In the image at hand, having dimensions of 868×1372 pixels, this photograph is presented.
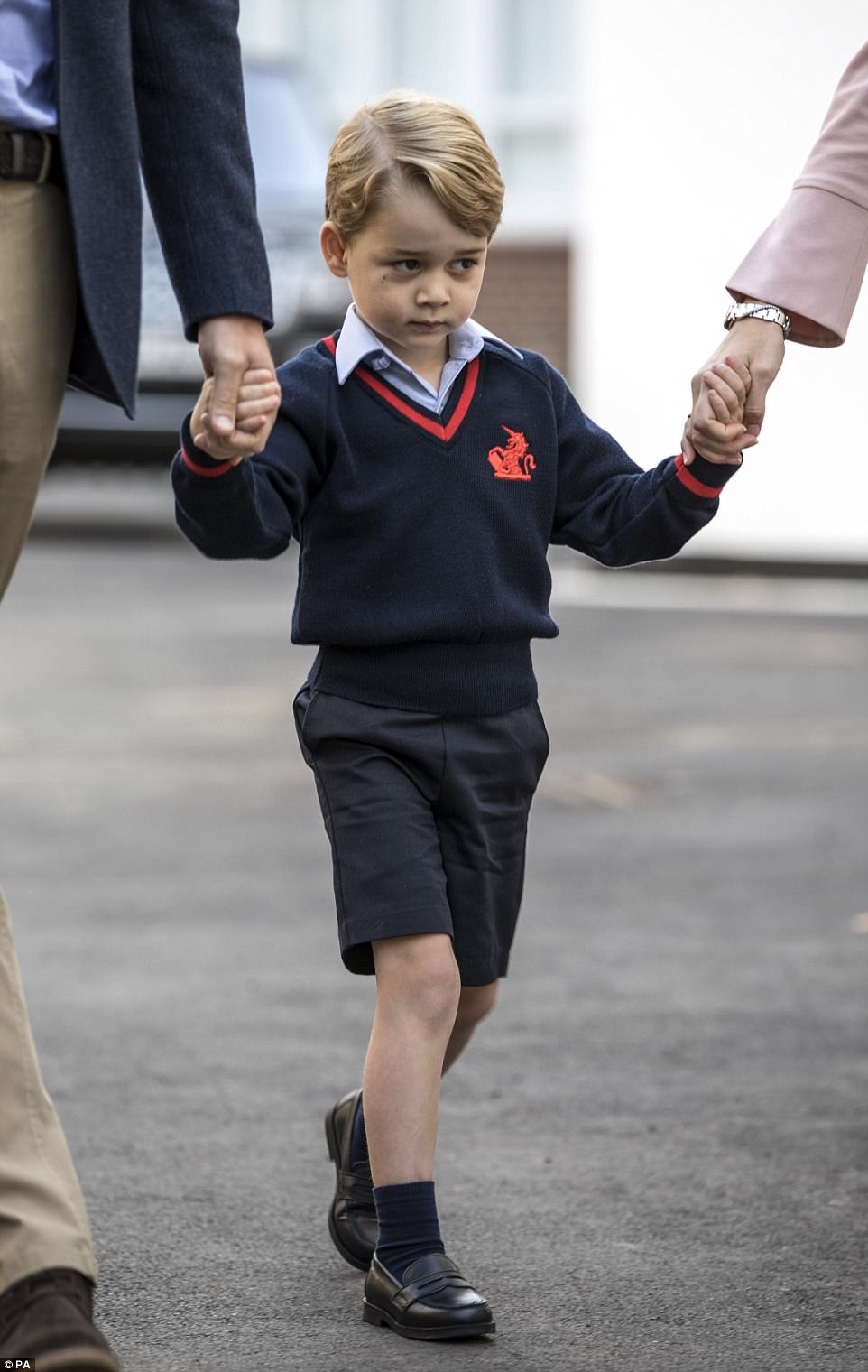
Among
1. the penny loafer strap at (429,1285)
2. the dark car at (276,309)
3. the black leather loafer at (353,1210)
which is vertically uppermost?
the penny loafer strap at (429,1285)

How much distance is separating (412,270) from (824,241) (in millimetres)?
752

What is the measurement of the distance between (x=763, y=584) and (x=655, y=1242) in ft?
32.0

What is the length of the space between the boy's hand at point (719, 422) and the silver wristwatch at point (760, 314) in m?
0.24

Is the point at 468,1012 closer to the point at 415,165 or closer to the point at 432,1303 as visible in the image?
the point at 432,1303

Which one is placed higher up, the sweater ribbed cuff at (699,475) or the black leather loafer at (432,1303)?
the sweater ribbed cuff at (699,475)

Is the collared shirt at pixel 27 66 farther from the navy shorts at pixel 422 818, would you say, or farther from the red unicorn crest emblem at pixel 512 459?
the navy shorts at pixel 422 818

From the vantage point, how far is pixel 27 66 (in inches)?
104

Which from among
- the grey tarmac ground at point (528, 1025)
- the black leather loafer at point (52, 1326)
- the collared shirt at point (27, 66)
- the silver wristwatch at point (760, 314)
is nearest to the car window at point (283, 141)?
the grey tarmac ground at point (528, 1025)

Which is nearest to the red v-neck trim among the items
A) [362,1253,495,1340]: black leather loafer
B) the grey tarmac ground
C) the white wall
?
[362,1253,495,1340]: black leather loafer

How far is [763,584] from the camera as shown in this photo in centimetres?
1283

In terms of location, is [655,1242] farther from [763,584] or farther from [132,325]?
[763,584]

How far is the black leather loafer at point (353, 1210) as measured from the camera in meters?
3.15

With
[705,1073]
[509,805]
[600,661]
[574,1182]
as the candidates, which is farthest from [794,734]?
[509,805]

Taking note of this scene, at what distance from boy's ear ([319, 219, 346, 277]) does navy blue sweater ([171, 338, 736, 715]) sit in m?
0.12
